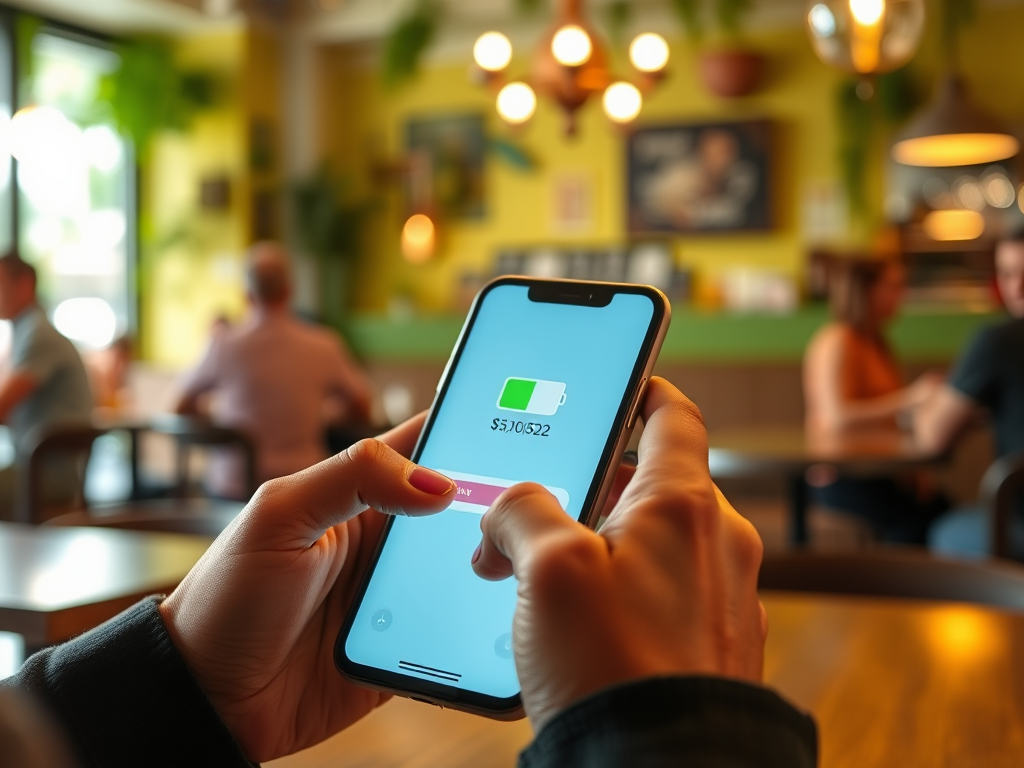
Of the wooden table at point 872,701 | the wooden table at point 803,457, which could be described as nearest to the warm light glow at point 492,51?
the wooden table at point 803,457

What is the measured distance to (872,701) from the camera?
38.2 inches

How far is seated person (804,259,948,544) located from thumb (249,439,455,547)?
10.9 feet

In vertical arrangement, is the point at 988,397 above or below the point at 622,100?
below

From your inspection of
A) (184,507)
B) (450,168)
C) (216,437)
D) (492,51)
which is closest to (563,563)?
(184,507)

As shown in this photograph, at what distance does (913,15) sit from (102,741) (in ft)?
8.44

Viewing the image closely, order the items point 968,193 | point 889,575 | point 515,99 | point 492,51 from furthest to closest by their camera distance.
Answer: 1. point 968,193
2. point 515,99
3. point 492,51
4. point 889,575

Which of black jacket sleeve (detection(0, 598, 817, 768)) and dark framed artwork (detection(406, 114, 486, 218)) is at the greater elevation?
dark framed artwork (detection(406, 114, 486, 218))

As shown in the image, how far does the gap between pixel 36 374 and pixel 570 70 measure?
89.3 inches

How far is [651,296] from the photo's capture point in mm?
728

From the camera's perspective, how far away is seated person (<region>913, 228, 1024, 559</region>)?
3.04 metres

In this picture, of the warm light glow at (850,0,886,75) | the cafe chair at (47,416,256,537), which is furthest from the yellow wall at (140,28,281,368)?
the warm light glow at (850,0,886,75)

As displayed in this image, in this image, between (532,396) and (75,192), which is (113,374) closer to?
(75,192)

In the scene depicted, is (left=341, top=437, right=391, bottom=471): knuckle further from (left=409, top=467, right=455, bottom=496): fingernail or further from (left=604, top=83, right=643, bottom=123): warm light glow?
(left=604, top=83, right=643, bottom=123): warm light glow

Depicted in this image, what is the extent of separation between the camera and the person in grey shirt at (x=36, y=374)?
4.17 metres
